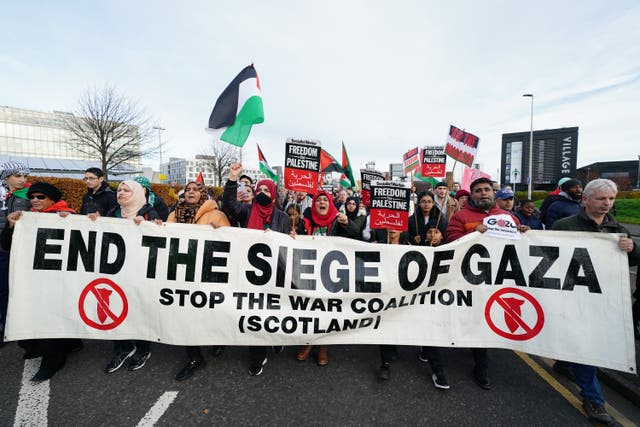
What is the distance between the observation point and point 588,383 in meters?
2.62

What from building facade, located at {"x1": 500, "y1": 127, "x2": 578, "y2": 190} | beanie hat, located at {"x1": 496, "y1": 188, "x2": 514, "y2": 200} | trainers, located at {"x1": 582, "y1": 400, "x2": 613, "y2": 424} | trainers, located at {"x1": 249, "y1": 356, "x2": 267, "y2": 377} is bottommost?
trainers, located at {"x1": 249, "y1": 356, "x2": 267, "y2": 377}

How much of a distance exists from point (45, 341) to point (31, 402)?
0.60 metres

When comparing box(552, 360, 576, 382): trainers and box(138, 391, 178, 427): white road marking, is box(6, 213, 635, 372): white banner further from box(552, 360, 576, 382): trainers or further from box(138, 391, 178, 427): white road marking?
box(552, 360, 576, 382): trainers

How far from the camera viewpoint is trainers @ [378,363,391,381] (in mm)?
2994

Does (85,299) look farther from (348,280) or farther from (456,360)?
(456,360)

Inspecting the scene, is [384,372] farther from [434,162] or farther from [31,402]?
[434,162]

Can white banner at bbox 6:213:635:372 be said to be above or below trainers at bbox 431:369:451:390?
above

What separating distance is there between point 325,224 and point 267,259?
3.29ft

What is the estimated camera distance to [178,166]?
13100 cm

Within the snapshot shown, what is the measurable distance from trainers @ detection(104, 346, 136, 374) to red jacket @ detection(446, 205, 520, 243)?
392 cm

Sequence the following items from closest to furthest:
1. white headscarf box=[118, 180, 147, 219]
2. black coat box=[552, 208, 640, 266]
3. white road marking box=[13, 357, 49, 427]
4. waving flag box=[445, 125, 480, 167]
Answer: white road marking box=[13, 357, 49, 427] < black coat box=[552, 208, 640, 266] < white headscarf box=[118, 180, 147, 219] < waving flag box=[445, 125, 480, 167]

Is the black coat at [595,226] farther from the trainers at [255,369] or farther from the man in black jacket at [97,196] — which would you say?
the man in black jacket at [97,196]

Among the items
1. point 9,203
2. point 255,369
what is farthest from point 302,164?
point 9,203

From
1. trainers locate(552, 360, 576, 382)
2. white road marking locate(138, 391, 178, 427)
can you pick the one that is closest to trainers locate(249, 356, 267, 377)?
white road marking locate(138, 391, 178, 427)
